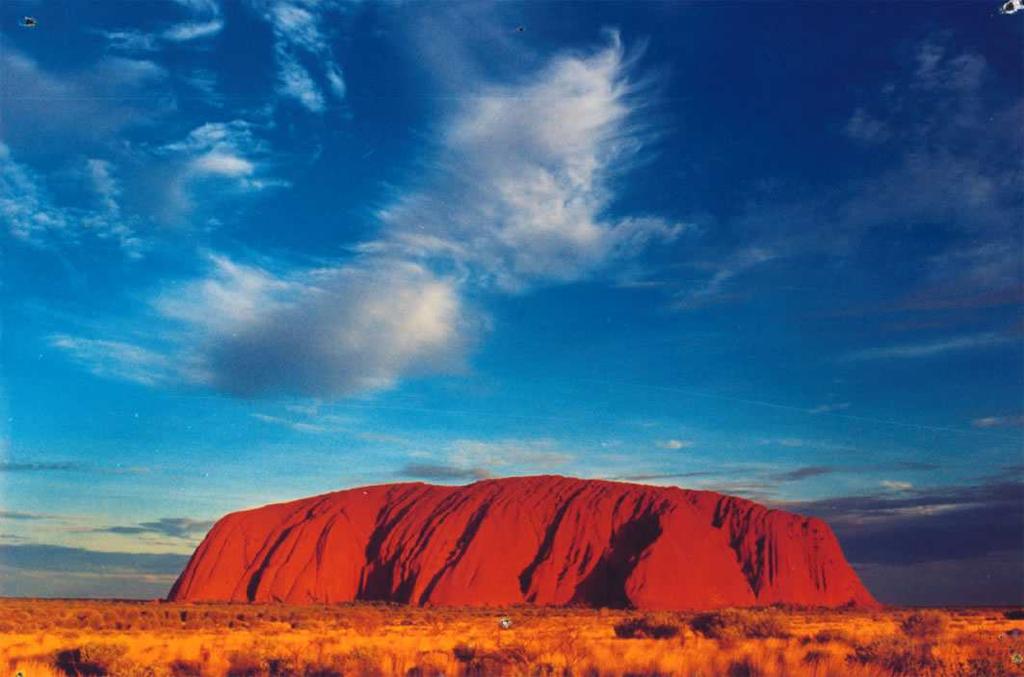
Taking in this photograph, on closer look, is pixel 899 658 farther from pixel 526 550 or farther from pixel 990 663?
pixel 526 550

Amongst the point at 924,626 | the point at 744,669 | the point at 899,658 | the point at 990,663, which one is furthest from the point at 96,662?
the point at 924,626

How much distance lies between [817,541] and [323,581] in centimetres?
4423

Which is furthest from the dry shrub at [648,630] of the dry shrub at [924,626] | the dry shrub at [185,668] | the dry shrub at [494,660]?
the dry shrub at [185,668]

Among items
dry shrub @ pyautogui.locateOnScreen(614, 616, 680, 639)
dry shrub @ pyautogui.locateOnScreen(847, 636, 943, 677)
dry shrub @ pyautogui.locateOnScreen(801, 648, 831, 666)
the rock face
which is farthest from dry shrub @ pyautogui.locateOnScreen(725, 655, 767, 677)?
the rock face

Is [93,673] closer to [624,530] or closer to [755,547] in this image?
[624,530]

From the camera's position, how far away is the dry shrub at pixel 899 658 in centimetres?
1184

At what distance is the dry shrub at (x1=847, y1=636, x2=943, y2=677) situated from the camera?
11.8 meters

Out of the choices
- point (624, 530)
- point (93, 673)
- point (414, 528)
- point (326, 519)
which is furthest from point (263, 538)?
point (93, 673)

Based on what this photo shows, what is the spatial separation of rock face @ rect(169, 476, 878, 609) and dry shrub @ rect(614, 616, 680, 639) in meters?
35.1

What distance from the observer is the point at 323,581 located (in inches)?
2672

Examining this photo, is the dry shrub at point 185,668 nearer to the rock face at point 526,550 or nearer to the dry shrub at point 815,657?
the dry shrub at point 815,657

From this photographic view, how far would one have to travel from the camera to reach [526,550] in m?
Answer: 66.9

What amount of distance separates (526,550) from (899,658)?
183ft

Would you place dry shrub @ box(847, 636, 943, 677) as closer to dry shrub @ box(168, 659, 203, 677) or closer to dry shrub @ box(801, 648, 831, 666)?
dry shrub @ box(801, 648, 831, 666)
